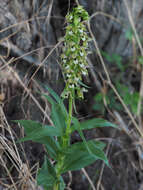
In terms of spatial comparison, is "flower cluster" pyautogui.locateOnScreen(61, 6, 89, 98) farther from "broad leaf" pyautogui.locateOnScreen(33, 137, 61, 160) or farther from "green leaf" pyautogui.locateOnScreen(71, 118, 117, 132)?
"broad leaf" pyautogui.locateOnScreen(33, 137, 61, 160)

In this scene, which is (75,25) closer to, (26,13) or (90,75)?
(26,13)

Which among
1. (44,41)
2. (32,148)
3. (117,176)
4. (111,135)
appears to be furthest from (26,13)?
(117,176)

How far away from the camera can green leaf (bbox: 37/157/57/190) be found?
5.73ft

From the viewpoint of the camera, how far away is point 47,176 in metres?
1.78

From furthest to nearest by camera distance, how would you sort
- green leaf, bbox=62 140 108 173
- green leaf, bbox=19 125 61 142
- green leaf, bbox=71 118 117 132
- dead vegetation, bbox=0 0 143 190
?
dead vegetation, bbox=0 0 143 190 → green leaf, bbox=62 140 108 173 → green leaf, bbox=71 118 117 132 → green leaf, bbox=19 125 61 142

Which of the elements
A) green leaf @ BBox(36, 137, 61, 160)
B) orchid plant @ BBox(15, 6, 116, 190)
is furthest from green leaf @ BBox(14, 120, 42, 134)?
green leaf @ BBox(36, 137, 61, 160)

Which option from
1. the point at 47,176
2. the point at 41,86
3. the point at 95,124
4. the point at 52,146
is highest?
the point at 41,86

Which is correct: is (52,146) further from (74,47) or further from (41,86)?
(41,86)

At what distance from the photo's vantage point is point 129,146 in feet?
10.9

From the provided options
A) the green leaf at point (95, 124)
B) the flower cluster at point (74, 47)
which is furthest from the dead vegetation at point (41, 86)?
the green leaf at point (95, 124)

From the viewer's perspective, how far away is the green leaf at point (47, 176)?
175 centimetres

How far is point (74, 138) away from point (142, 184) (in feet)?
3.51

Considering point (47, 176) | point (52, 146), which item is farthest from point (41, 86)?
point (47, 176)

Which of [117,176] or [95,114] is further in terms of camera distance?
[95,114]
